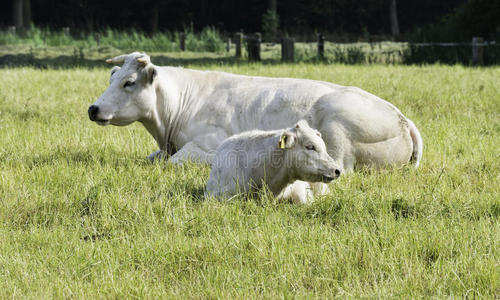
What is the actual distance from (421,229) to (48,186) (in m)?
3.02

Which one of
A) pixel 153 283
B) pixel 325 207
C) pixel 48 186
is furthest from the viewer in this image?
pixel 48 186

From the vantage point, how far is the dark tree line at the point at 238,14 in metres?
40.7

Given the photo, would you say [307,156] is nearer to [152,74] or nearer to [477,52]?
[152,74]

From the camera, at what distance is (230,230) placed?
4.00 meters

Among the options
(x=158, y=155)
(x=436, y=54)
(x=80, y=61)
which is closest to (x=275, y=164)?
(x=158, y=155)

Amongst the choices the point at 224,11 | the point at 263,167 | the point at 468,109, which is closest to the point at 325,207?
the point at 263,167

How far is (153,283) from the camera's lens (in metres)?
3.42

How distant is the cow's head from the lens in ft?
19.9

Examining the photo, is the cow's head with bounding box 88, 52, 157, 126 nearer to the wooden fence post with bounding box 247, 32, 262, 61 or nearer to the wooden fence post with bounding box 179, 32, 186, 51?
the wooden fence post with bounding box 247, 32, 262, 61

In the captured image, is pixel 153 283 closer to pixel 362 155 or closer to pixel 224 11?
pixel 362 155

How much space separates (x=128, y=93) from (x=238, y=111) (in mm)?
1138

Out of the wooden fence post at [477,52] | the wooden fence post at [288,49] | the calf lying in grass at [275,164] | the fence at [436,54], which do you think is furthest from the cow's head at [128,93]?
the wooden fence post at [477,52]

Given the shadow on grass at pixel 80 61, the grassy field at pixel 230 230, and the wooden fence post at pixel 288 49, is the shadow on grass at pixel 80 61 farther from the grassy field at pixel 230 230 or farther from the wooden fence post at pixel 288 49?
the grassy field at pixel 230 230

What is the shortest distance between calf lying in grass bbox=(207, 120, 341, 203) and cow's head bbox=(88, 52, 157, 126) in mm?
1487
